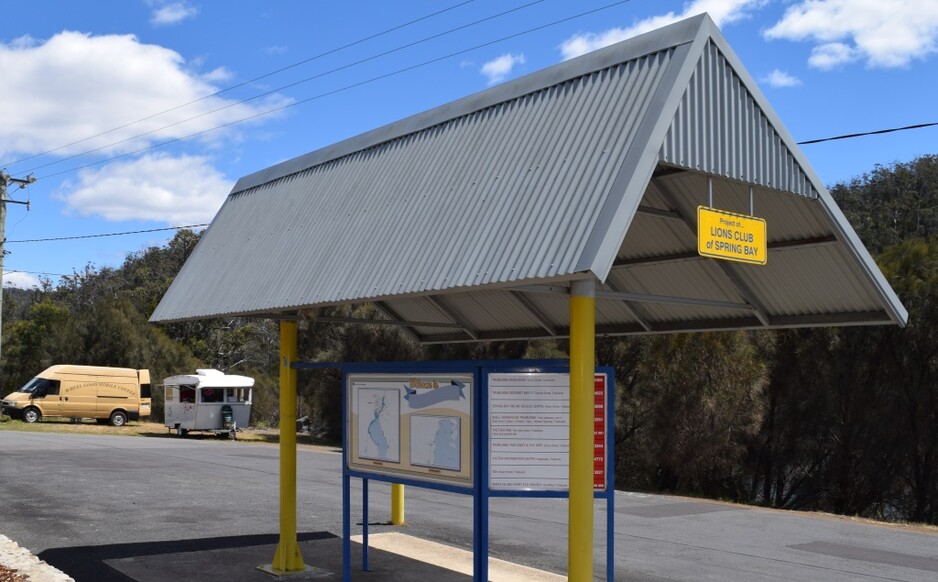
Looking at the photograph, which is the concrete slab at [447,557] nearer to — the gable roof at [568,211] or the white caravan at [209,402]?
the gable roof at [568,211]

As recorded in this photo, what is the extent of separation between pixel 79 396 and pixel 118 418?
2.06 metres

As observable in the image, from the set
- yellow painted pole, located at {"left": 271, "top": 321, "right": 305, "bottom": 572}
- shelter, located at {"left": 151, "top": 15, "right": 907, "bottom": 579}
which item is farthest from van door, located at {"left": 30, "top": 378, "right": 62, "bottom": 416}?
yellow painted pole, located at {"left": 271, "top": 321, "right": 305, "bottom": 572}

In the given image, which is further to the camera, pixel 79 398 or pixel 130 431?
pixel 79 398

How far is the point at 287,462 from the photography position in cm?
1050

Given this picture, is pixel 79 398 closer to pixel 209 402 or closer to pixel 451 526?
pixel 209 402

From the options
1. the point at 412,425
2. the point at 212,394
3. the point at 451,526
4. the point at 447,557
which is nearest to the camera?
the point at 412,425

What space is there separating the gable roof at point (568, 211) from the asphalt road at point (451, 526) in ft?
10.0

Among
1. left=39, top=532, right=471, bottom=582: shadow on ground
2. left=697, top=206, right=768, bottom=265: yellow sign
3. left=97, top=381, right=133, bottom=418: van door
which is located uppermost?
left=697, top=206, right=768, bottom=265: yellow sign

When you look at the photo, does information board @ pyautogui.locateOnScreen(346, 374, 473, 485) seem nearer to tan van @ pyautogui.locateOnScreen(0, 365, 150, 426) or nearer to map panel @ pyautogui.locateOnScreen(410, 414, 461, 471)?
map panel @ pyautogui.locateOnScreen(410, 414, 461, 471)

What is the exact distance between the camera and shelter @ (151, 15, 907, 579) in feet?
22.7

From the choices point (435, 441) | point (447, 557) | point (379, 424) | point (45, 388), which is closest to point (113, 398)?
point (45, 388)

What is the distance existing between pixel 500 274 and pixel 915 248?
20.0 metres

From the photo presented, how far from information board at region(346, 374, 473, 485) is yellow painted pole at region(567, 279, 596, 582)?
156 cm

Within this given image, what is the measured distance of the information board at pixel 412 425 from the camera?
8.44 meters
